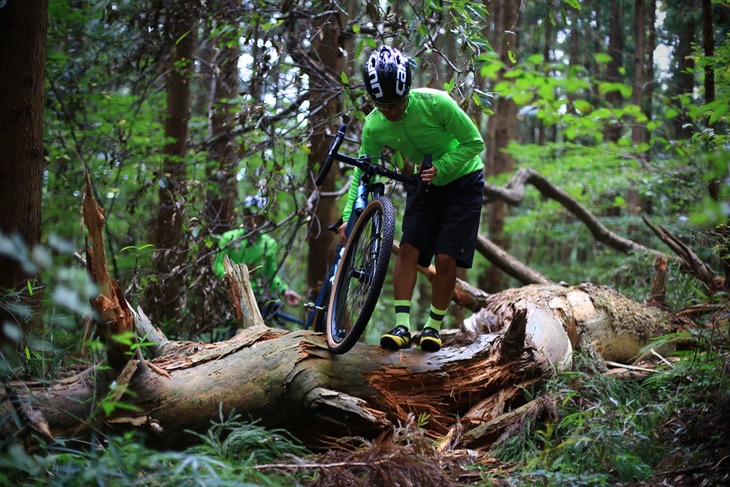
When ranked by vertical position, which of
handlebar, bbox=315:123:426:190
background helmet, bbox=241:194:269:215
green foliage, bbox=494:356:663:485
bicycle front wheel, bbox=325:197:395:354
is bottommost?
green foliage, bbox=494:356:663:485

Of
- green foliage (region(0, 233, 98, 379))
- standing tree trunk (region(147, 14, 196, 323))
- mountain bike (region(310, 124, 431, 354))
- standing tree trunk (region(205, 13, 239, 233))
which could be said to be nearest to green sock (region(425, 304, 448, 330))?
mountain bike (region(310, 124, 431, 354))

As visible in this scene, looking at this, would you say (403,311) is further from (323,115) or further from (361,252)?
(323,115)

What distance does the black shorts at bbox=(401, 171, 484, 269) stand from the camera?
4254 millimetres

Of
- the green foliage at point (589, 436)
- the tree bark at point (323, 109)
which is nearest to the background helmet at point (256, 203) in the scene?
the tree bark at point (323, 109)

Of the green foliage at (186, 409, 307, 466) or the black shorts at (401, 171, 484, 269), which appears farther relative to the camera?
the black shorts at (401, 171, 484, 269)

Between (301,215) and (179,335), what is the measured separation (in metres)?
1.80

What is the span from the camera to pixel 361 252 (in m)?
4.25

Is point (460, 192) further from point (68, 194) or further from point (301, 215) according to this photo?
point (68, 194)

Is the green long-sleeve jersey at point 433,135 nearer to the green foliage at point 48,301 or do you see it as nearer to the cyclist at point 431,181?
the cyclist at point 431,181

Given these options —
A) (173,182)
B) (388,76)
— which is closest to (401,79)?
(388,76)

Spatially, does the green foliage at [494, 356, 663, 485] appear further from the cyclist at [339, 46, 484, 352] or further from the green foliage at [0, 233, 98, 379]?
the green foliage at [0, 233, 98, 379]

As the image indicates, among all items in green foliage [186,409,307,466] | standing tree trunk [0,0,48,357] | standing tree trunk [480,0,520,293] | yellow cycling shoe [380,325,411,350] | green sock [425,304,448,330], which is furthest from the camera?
standing tree trunk [480,0,520,293]

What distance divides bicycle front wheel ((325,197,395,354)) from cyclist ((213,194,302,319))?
82.8 inches

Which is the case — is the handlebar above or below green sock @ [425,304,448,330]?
above
